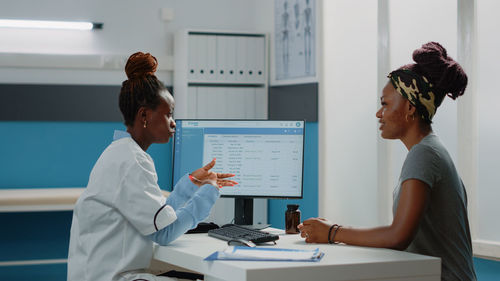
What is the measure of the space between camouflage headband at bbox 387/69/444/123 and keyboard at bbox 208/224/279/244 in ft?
1.90

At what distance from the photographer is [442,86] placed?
5.99 ft

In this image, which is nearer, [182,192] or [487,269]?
[182,192]

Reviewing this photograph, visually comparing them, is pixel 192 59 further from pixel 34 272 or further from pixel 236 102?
pixel 34 272

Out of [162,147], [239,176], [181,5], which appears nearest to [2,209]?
[162,147]

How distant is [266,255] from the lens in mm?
1640

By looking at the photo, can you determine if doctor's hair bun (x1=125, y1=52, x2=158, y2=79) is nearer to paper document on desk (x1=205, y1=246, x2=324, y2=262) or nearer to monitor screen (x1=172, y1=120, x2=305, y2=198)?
monitor screen (x1=172, y1=120, x2=305, y2=198)

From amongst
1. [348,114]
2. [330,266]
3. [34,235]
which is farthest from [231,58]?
[330,266]

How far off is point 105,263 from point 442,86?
3.57 ft

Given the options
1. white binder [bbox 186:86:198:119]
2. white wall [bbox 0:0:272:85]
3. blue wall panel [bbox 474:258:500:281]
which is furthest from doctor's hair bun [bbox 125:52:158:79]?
white wall [bbox 0:0:272:85]

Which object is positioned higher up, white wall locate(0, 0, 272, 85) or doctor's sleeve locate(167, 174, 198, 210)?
white wall locate(0, 0, 272, 85)

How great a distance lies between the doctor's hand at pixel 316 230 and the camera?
192 cm

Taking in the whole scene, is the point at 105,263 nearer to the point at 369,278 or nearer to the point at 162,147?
the point at 369,278

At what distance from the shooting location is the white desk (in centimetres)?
152

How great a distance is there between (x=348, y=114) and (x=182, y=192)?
1.56 meters
